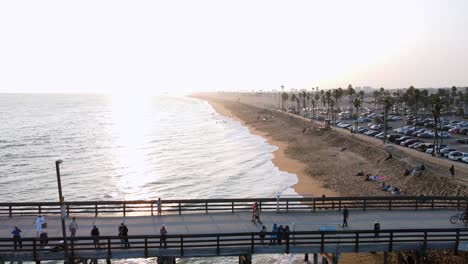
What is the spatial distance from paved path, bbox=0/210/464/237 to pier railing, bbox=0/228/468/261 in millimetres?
1202

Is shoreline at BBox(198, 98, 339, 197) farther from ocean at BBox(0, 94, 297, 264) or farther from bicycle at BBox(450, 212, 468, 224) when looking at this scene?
bicycle at BBox(450, 212, 468, 224)

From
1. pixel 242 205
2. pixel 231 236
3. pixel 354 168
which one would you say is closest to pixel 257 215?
pixel 242 205

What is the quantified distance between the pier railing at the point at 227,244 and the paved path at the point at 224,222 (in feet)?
3.95

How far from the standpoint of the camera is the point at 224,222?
74.1 feet

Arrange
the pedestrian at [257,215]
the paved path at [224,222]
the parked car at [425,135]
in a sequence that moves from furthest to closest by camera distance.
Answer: the parked car at [425,135]
the pedestrian at [257,215]
the paved path at [224,222]

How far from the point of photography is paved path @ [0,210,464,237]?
2134 cm

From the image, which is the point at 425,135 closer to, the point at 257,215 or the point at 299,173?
the point at 299,173

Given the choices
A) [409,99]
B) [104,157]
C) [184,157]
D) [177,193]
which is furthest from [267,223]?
[409,99]

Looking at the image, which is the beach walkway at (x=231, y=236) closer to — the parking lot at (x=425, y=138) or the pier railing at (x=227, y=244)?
the pier railing at (x=227, y=244)

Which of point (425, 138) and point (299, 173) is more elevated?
point (425, 138)

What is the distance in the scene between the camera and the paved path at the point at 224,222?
21344 mm

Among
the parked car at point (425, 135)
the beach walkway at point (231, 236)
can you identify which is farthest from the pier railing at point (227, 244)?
the parked car at point (425, 135)

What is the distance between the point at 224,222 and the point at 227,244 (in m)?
3.59

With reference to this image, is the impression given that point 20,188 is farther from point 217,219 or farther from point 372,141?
point 372,141
